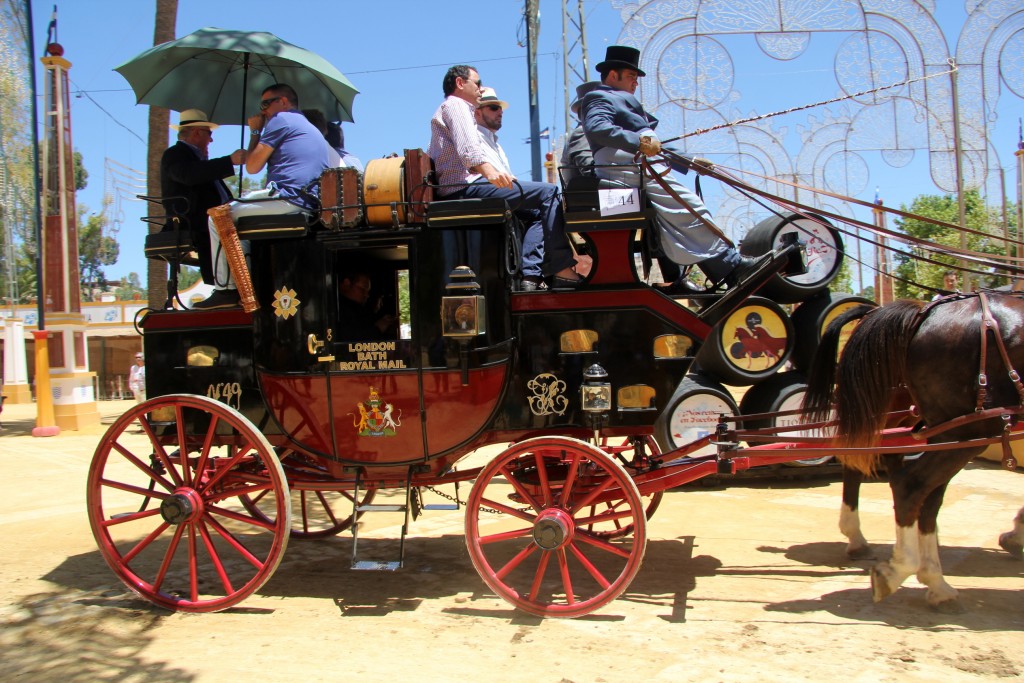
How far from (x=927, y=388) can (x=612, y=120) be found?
239 centimetres

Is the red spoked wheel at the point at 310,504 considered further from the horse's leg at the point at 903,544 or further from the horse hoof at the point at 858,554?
the horse hoof at the point at 858,554

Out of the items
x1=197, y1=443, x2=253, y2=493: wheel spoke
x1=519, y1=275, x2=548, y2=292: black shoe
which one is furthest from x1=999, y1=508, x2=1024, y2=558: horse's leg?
x1=197, y1=443, x2=253, y2=493: wheel spoke

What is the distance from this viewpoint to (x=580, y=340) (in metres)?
4.27

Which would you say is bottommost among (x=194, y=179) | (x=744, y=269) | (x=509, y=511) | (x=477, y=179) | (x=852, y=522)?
(x=852, y=522)

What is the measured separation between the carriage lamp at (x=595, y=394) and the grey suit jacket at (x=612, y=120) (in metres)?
1.33

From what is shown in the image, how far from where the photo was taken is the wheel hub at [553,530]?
3.95 meters

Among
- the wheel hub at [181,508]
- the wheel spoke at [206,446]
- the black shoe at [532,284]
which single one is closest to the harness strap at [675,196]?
the black shoe at [532,284]

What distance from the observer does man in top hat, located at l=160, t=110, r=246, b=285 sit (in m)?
4.79

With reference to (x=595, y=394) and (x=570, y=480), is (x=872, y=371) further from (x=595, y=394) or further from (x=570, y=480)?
(x=570, y=480)

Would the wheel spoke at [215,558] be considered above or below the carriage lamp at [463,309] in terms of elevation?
below

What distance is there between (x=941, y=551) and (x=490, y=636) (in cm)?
334

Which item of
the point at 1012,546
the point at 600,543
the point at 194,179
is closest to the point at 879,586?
the point at 1012,546

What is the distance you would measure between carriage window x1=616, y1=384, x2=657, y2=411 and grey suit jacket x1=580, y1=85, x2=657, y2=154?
4.52 ft

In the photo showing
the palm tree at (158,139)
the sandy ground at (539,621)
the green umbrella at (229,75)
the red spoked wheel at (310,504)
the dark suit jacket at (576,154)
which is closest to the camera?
the sandy ground at (539,621)
